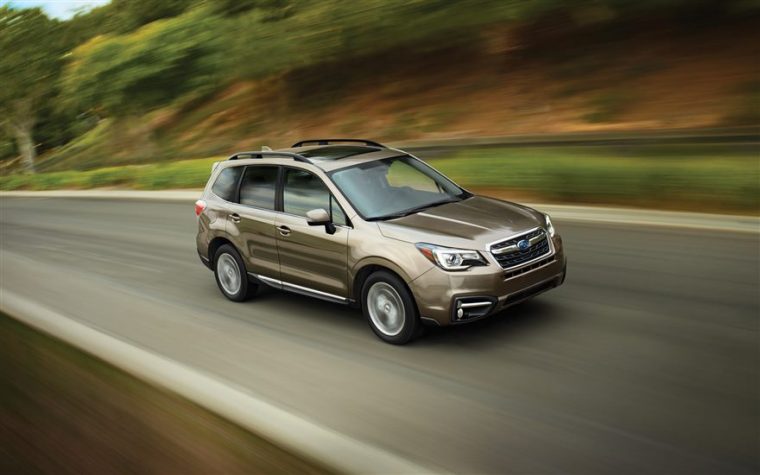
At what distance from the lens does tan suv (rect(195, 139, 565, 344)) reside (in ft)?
19.5

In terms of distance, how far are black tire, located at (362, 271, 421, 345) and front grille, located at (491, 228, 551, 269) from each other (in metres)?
0.81

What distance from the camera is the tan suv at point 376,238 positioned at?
19.5 feet

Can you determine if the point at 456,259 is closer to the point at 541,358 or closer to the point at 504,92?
the point at 541,358

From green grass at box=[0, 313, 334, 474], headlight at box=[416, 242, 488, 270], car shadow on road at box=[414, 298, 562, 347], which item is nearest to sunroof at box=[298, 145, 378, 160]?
headlight at box=[416, 242, 488, 270]

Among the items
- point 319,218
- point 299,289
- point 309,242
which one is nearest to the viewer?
point 319,218

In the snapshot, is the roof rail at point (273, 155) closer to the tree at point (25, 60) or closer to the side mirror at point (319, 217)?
the side mirror at point (319, 217)

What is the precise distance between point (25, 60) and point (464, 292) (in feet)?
163

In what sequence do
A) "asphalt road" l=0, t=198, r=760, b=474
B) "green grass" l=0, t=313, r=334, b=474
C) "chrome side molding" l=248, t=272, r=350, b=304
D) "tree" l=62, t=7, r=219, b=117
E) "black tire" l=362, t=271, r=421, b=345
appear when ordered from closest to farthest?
"green grass" l=0, t=313, r=334, b=474
"asphalt road" l=0, t=198, r=760, b=474
"black tire" l=362, t=271, r=421, b=345
"chrome side molding" l=248, t=272, r=350, b=304
"tree" l=62, t=7, r=219, b=117

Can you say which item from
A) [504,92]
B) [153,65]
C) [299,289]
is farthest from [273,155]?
[153,65]

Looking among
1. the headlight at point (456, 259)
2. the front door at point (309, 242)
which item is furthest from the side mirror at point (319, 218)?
the headlight at point (456, 259)

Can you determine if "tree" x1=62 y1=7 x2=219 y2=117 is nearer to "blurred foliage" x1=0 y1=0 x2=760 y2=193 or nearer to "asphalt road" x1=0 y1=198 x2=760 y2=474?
"blurred foliage" x1=0 y1=0 x2=760 y2=193

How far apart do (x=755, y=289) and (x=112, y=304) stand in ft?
23.5

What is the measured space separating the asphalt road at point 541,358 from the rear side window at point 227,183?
126 cm

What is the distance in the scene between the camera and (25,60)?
1877 inches
